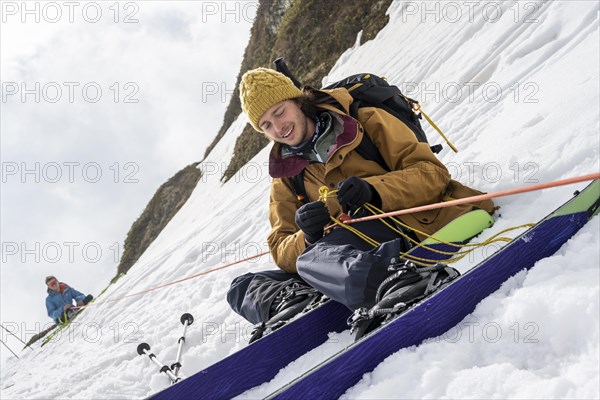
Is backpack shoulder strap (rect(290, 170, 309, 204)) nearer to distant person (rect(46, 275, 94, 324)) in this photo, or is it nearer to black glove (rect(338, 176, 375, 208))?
black glove (rect(338, 176, 375, 208))

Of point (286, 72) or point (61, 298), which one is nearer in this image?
point (286, 72)

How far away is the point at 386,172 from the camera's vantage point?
9.91ft

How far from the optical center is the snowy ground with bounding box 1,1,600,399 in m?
1.41

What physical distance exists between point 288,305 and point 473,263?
1.06 m

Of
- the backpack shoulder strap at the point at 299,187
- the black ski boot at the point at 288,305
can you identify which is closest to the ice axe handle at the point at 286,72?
the backpack shoulder strap at the point at 299,187

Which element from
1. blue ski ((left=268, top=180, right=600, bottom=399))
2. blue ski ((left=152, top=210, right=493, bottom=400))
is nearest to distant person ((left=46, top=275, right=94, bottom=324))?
blue ski ((left=152, top=210, right=493, bottom=400))

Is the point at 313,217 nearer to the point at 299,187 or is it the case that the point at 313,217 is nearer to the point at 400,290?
the point at 299,187

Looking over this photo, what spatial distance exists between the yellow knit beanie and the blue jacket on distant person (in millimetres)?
9255

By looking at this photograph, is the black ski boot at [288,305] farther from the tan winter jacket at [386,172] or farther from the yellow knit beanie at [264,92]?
the yellow knit beanie at [264,92]

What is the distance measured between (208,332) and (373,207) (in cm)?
218

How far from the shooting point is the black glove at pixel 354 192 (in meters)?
2.59

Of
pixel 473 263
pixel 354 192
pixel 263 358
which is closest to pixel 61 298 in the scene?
pixel 263 358

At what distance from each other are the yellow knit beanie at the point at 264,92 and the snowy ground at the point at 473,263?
152 cm

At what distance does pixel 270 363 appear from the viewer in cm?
242
